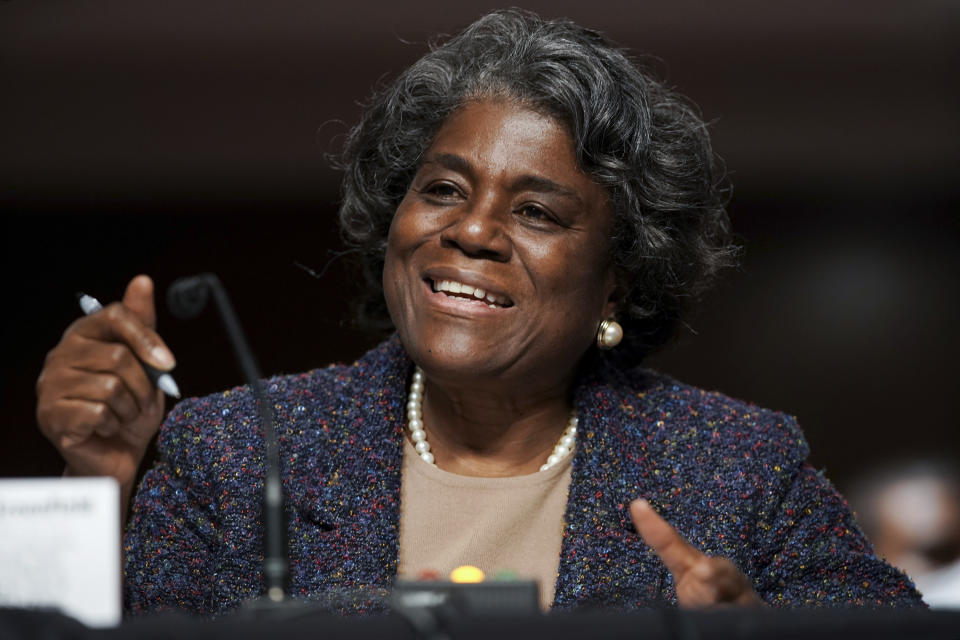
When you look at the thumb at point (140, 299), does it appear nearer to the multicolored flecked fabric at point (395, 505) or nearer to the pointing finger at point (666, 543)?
the multicolored flecked fabric at point (395, 505)

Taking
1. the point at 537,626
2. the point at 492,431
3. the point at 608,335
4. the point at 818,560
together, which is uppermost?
the point at 608,335

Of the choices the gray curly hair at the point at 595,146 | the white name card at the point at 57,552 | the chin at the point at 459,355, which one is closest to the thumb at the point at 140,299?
the white name card at the point at 57,552

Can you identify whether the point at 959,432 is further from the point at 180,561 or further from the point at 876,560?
the point at 180,561

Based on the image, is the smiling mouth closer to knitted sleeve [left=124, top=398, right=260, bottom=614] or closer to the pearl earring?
the pearl earring

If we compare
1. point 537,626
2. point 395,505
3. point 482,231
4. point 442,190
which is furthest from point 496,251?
point 537,626

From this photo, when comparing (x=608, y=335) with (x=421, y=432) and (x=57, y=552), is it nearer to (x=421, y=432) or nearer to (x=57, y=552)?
(x=421, y=432)

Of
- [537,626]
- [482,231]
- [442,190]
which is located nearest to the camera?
[537,626]

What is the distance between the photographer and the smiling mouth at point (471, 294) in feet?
6.02

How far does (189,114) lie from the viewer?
4.40 meters

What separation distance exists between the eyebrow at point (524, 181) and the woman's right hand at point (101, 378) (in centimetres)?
64

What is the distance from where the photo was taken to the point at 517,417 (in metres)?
2.06

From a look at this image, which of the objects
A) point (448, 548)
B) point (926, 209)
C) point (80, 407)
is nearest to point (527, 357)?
point (448, 548)

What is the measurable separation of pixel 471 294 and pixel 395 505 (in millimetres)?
370

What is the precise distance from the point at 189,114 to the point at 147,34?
35cm
